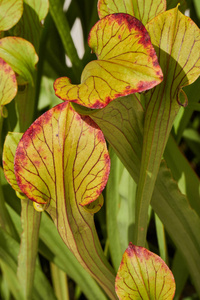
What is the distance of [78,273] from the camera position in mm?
595

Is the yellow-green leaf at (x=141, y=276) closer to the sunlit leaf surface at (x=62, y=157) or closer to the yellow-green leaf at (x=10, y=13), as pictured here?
the sunlit leaf surface at (x=62, y=157)

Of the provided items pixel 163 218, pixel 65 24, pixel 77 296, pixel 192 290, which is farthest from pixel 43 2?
pixel 192 290

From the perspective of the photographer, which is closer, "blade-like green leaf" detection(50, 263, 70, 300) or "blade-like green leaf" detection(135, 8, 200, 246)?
"blade-like green leaf" detection(135, 8, 200, 246)

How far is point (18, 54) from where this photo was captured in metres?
0.43

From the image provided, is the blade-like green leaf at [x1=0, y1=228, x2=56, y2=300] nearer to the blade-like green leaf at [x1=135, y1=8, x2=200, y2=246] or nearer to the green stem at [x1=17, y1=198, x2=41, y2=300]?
the green stem at [x1=17, y1=198, x2=41, y2=300]

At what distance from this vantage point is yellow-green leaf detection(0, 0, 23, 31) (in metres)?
0.42

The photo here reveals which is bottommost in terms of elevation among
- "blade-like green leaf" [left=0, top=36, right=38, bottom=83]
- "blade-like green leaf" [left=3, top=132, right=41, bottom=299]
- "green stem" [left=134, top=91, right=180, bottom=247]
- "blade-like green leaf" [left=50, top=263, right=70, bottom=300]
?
"blade-like green leaf" [left=50, top=263, right=70, bottom=300]

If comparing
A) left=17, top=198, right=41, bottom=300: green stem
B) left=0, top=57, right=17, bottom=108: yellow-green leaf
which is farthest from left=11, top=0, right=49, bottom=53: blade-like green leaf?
left=17, top=198, right=41, bottom=300: green stem

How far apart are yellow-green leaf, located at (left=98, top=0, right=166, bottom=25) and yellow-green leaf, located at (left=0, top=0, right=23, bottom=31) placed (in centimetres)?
9

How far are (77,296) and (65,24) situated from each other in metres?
0.55

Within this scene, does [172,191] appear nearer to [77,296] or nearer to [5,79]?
[5,79]

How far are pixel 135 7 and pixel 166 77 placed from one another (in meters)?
0.08

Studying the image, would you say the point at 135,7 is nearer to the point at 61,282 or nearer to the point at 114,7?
the point at 114,7

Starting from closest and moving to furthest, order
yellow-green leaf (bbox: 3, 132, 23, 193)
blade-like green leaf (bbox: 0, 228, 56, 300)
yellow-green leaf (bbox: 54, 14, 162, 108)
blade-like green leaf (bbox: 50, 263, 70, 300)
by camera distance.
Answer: yellow-green leaf (bbox: 54, 14, 162, 108) → yellow-green leaf (bbox: 3, 132, 23, 193) → blade-like green leaf (bbox: 0, 228, 56, 300) → blade-like green leaf (bbox: 50, 263, 70, 300)
